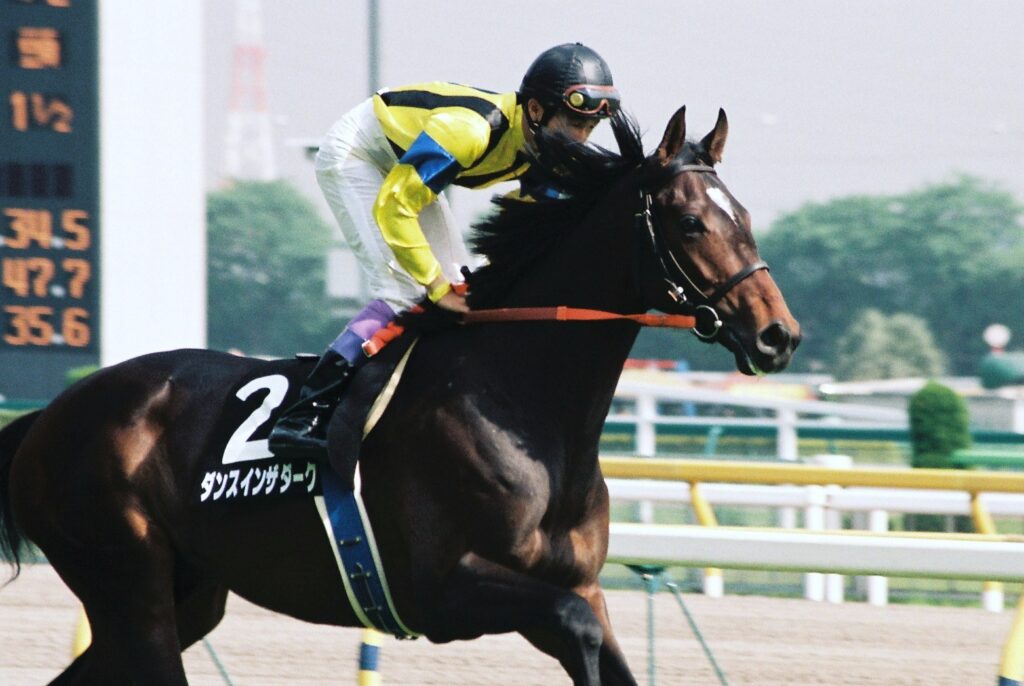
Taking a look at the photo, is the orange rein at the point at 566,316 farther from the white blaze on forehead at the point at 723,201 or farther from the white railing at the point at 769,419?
the white railing at the point at 769,419

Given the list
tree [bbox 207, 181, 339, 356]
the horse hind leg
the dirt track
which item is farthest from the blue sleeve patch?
tree [bbox 207, 181, 339, 356]

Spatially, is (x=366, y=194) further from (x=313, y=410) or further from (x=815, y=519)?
(x=815, y=519)

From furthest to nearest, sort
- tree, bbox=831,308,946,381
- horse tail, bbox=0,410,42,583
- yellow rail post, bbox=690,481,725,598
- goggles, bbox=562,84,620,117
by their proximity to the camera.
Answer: tree, bbox=831,308,946,381, yellow rail post, bbox=690,481,725,598, horse tail, bbox=0,410,42,583, goggles, bbox=562,84,620,117

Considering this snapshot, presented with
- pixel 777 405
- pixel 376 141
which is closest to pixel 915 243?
pixel 777 405

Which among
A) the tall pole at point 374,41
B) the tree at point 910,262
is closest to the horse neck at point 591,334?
the tall pole at point 374,41

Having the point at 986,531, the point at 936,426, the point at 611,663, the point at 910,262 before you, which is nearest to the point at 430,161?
the point at 611,663

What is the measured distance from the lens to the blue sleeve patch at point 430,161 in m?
3.47

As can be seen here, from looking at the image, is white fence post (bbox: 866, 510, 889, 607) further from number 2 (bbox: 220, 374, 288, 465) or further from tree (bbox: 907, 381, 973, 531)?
number 2 (bbox: 220, 374, 288, 465)

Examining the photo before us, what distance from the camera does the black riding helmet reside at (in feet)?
11.6

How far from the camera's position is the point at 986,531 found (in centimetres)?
679

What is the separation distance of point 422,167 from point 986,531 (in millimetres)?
4139

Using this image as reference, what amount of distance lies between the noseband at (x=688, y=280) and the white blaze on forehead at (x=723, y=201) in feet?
0.25

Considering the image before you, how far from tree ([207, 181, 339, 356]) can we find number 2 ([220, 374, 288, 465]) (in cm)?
5267

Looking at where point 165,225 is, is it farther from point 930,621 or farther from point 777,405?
point 930,621
